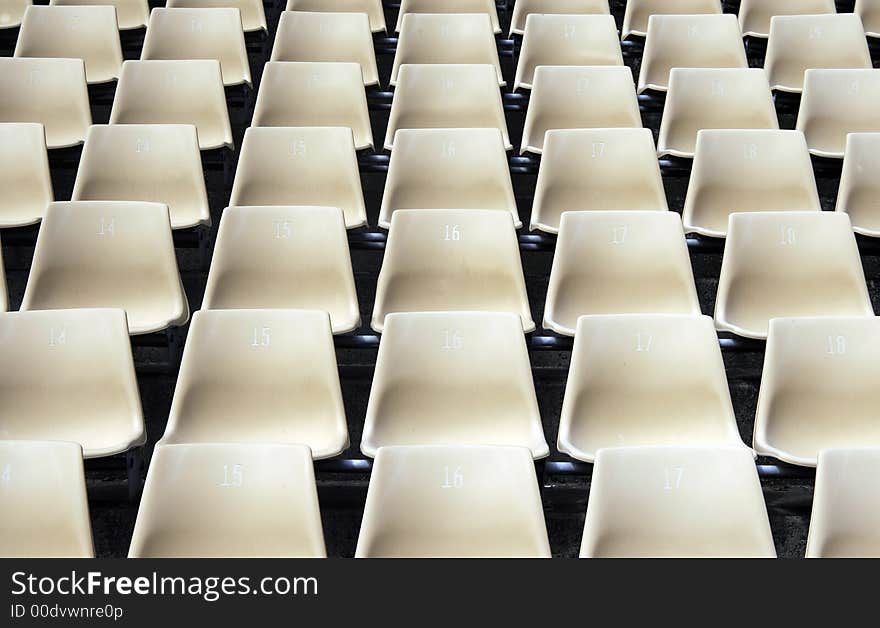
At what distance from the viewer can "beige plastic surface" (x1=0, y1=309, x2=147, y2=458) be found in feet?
7.53

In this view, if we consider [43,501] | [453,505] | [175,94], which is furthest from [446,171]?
[43,501]

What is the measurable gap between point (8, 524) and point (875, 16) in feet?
11.0

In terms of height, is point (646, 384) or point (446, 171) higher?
point (446, 171)

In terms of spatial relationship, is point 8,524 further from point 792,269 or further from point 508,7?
point 508,7

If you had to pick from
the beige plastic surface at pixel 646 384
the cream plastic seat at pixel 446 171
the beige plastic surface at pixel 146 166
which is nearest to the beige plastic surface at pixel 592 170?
the cream plastic seat at pixel 446 171

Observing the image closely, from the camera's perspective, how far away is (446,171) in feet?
9.96

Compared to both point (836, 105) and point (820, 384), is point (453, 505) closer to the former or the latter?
point (820, 384)

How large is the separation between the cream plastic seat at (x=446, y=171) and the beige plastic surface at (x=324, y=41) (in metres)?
0.75

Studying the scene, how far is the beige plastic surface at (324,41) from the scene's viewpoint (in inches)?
146

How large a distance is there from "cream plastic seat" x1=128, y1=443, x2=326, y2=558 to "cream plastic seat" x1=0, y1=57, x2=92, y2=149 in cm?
180

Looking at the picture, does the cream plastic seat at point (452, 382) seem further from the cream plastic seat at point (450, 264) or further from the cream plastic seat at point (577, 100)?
the cream plastic seat at point (577, 100)

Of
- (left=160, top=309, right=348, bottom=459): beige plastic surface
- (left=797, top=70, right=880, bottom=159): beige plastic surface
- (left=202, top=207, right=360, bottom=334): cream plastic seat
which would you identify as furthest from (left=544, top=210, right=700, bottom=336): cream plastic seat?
(left=797, top=70, right=880, bottom=159): beige plastic surface

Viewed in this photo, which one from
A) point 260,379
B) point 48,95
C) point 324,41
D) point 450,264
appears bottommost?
point 260,379

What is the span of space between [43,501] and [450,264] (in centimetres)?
111
